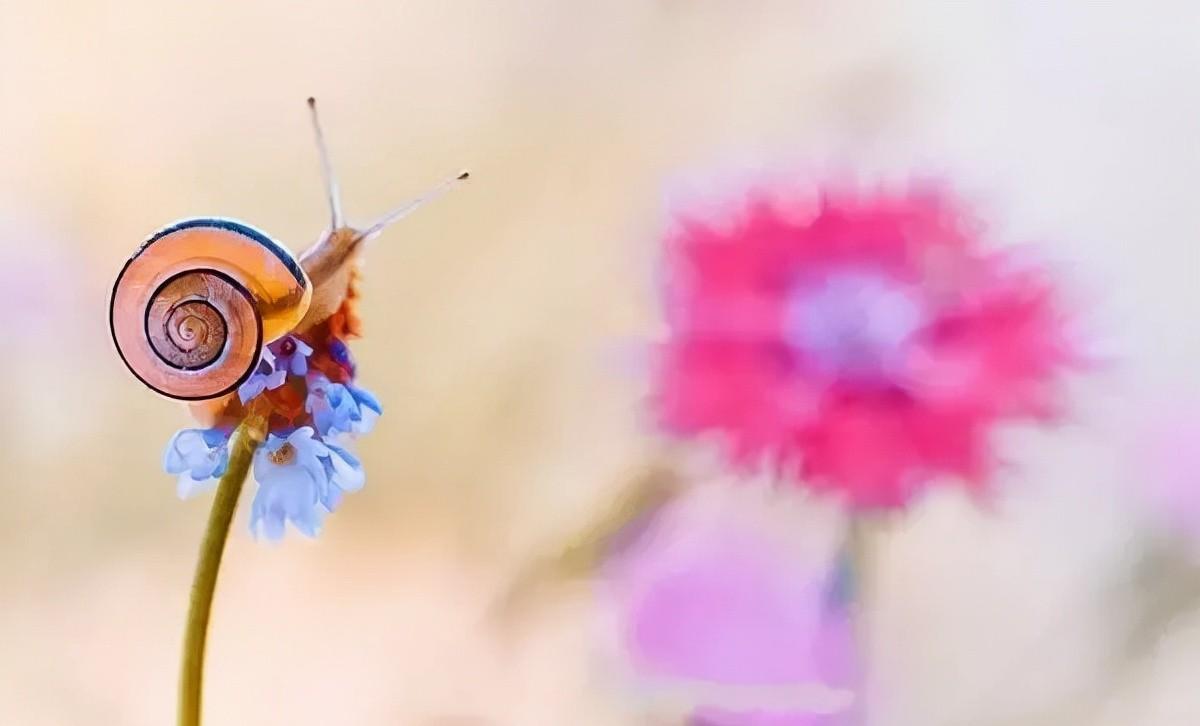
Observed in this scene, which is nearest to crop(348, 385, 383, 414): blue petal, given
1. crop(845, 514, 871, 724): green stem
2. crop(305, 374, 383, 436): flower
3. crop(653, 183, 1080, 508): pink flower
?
crop(305, 374, 383, 436): flower

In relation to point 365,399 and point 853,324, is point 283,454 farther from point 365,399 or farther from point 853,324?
point 853,324

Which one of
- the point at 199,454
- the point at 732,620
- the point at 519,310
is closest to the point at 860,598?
the point at 732,620

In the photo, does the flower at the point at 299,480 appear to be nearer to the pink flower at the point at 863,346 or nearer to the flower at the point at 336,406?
the flower at the point at 336,406

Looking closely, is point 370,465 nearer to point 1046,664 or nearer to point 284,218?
point 284,218

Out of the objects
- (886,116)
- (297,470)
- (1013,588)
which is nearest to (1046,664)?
(1013,588)

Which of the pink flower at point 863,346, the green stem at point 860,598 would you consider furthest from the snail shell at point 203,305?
the green stem at point 860,598

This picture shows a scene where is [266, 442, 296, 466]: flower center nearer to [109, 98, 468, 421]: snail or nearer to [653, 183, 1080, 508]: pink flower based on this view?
[109, 98, 468, 421]: snail

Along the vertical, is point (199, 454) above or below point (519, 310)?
below
